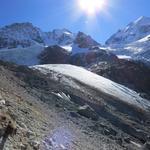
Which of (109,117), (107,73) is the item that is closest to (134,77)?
(107,73)

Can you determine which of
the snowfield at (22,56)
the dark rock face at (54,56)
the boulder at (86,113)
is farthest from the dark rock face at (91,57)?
the boulder at (86,113)

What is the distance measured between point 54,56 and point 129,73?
68302mm

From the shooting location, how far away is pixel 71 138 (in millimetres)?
16375

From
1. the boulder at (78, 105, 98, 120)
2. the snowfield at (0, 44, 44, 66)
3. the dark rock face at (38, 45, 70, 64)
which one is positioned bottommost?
the boulder at (78, 105, 98, 120)

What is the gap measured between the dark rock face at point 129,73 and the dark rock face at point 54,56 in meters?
58.2

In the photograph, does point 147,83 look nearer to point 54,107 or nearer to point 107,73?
point 107,73

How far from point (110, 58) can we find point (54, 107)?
143492 millimetres

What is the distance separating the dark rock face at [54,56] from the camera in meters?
182

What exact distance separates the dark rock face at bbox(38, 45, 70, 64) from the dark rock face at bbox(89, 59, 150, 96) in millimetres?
58179

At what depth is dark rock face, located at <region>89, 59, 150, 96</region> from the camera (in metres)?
111

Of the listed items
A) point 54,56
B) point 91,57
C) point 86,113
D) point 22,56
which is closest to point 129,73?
point 91,57

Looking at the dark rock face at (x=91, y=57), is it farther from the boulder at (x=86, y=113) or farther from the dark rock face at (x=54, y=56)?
the boulder at (x=86, y=113)

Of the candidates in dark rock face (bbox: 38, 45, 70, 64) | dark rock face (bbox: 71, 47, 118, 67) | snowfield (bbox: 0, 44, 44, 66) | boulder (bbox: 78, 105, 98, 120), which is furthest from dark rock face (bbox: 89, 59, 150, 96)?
boulder (bbox: 78, 105, 98, 120)

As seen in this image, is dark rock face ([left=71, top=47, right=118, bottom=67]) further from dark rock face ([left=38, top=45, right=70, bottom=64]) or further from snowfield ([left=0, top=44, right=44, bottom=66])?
snowfield ([left=0, top=44, right=44, bottom=66])
